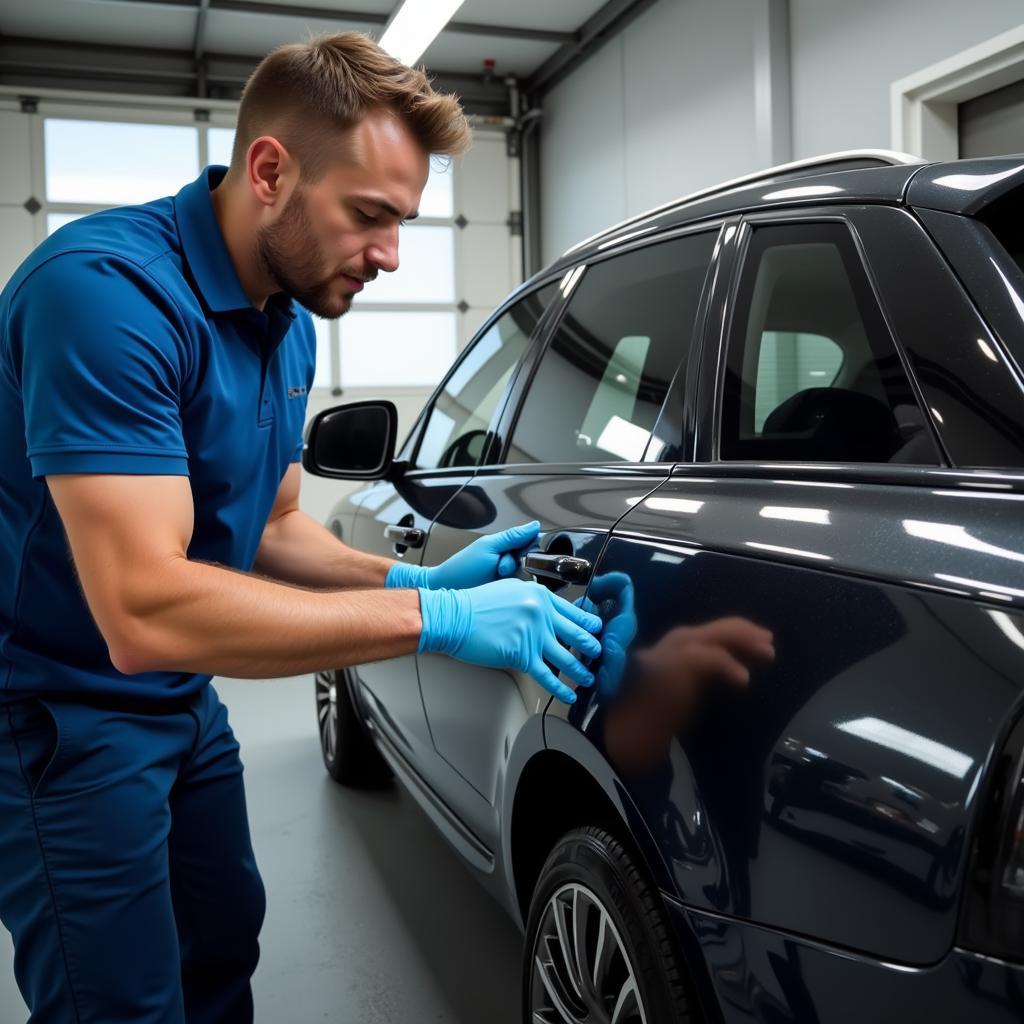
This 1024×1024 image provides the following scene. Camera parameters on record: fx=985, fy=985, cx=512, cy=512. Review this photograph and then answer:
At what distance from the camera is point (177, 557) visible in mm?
1234

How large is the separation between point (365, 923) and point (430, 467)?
1195 millimetres

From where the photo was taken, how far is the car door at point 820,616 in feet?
2.70

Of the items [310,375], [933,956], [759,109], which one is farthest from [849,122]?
[933,956]

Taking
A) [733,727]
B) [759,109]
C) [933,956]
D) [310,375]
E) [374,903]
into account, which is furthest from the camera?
[759,109]

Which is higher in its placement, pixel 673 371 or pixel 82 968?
pixel 673 371

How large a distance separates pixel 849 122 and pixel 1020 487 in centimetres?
506

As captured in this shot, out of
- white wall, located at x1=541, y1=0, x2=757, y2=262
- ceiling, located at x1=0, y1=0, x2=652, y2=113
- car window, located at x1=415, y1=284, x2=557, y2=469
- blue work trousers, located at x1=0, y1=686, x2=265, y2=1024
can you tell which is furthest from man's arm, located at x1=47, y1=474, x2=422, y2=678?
ceiling, located at x1=0, y1=0, x2=652, y2=113

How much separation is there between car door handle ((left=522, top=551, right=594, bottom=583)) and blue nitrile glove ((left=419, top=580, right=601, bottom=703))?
0.05 metres

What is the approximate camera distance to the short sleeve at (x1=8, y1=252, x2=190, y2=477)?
119 cm

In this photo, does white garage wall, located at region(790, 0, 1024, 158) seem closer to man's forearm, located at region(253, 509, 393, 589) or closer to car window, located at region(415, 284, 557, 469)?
car window, located at region(415, 284, 557, 469)

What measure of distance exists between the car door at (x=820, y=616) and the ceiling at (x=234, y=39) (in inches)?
273

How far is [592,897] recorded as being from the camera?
1.34 m

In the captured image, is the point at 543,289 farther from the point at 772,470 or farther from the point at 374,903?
the point at 374,903

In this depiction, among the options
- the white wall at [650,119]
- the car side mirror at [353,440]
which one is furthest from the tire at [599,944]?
the white wall at [650,119]
